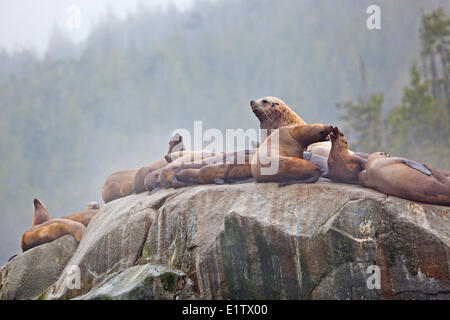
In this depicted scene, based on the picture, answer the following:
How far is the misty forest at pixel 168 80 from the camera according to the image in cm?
3566

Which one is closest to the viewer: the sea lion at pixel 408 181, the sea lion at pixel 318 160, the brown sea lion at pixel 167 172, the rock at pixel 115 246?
the sea lion at pixel 408 181

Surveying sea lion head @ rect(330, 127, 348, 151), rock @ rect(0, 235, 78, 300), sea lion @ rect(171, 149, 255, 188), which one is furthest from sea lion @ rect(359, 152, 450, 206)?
rock @ rect(0, 235, 78, 300)

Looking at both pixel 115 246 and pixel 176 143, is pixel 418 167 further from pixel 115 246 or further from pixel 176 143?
pixel 176 143

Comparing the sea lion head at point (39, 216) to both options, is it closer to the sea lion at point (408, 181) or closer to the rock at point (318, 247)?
the rock at point (318, 247)

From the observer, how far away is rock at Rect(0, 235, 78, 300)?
600 cm

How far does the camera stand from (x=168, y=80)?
144ft

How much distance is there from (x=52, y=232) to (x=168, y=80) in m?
38.1

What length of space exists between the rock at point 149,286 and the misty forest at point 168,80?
86.5ft

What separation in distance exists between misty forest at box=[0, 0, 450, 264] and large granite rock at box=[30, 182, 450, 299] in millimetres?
25982

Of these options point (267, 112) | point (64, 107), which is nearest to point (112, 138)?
point (64, 107)

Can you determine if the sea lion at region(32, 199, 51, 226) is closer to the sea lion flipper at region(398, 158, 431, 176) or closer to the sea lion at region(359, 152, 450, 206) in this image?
the sea lion at region(359, 152, 450, 206)

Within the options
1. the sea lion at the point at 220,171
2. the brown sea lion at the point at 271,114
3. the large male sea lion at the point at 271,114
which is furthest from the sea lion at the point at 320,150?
the sea lion at the point at 220,171

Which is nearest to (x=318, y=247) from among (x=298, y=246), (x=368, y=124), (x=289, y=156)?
(x=298, y=246)

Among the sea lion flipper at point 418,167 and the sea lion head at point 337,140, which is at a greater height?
the sea lion head at point 337,140
